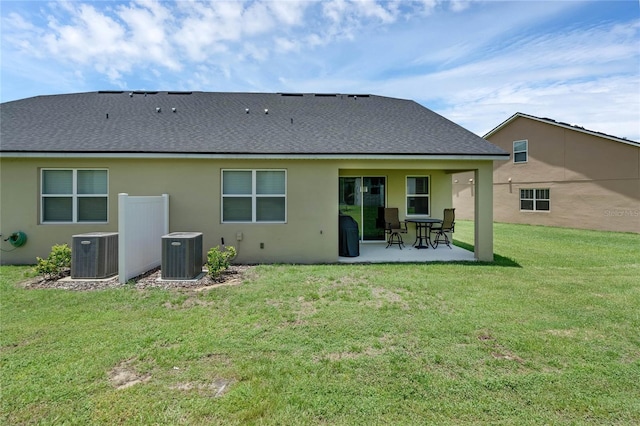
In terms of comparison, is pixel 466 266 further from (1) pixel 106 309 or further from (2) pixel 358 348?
(1) pixel 106 309

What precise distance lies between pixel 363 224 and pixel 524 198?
43.6 feet

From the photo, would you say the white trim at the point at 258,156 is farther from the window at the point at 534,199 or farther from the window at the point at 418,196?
the window at the point at 534,199

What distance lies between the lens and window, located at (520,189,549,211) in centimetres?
1811

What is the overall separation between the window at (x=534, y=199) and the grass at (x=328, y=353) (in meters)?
13.2

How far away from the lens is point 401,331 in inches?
167

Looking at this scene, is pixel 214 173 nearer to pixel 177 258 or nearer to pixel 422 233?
pixel 177 258

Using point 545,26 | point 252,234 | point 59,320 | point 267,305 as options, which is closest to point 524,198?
point 545,26

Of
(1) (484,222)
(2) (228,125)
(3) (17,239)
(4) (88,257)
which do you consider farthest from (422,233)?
(3) (17,239)

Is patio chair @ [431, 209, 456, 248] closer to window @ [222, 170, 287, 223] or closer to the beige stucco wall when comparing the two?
the beige stucco wall

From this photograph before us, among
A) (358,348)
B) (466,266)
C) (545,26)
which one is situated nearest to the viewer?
(358,348)

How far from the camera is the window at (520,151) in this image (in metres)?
19.0

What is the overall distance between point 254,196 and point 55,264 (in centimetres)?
463

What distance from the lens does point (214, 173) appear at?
8.58 meters

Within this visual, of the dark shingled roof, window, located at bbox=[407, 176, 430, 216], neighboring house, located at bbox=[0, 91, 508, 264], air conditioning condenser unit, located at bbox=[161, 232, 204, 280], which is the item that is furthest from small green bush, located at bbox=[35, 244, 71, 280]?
window, located at bbox=[407, 176, 430, 216]
